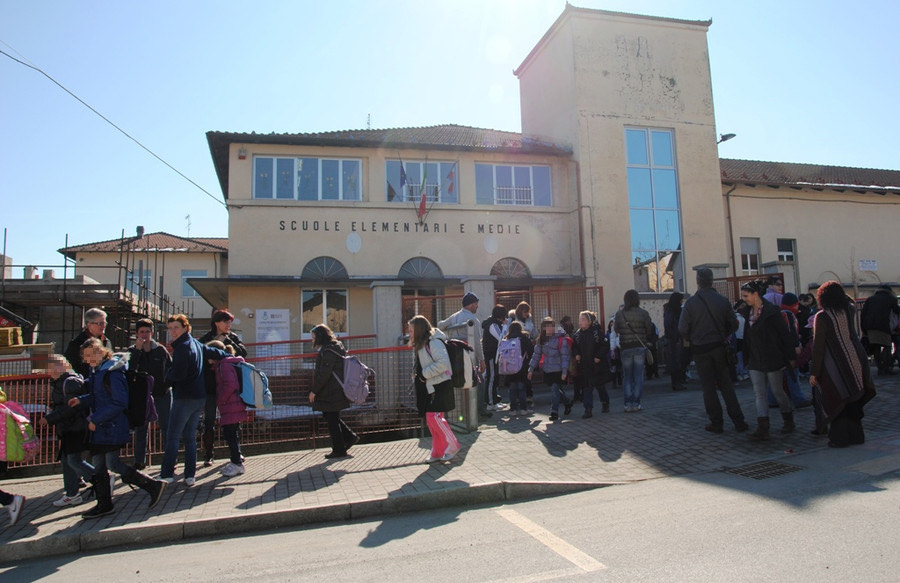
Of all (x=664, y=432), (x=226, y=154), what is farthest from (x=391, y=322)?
(x=226, y=154)

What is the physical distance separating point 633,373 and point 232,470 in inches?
222

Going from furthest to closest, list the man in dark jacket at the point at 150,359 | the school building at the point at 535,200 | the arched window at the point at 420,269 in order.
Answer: the arched window at the point at 420,269
the school building at the point at 535,200
the man in dark jacket at the point at 150,359

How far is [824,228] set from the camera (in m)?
23.4

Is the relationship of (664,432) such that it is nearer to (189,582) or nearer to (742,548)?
(742,548)

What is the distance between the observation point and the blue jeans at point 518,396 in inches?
376

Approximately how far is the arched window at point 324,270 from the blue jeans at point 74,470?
12066 mm

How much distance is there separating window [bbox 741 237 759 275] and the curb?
18936 mm

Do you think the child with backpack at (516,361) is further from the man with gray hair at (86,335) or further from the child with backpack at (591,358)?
the man with gray hair at (86,335)

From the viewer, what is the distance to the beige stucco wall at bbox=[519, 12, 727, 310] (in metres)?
19.5

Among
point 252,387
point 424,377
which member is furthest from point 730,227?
point 252,387

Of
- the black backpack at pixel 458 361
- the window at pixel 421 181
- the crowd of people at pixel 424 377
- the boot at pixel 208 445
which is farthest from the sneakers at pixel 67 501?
the window at pixel 421 181

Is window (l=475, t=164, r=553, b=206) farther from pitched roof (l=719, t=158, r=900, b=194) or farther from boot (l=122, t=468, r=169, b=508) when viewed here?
boot (l=122, t=468, r=169, b=508)

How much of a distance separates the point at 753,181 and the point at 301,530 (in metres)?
22.1

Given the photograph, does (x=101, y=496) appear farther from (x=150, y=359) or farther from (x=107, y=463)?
(x=150, y=359)
